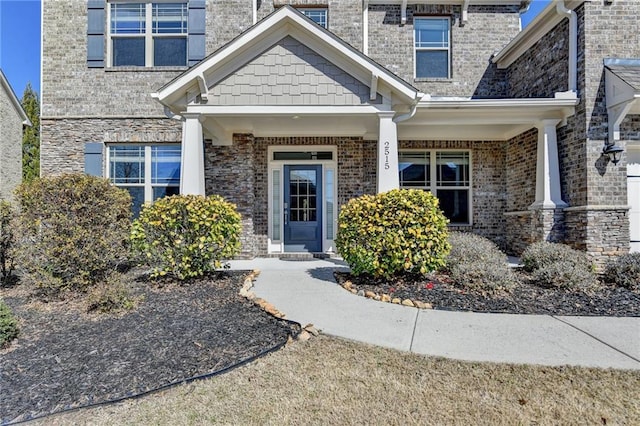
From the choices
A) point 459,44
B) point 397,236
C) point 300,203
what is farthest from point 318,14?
point 397,236

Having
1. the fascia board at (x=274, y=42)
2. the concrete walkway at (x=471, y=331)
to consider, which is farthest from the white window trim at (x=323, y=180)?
the concrete walkway at (x=471, y=331)

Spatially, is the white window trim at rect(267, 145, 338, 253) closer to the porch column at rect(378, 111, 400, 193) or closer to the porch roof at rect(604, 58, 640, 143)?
the porch column at rect(378, 111, 400, 193)

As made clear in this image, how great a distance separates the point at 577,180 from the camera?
7062mm

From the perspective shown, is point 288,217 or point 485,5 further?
point 485,5

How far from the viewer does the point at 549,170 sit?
7.45 metres

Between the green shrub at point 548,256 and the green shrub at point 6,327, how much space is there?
286 inches

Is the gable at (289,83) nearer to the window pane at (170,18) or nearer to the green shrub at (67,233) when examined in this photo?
the green shrub at (67,233)

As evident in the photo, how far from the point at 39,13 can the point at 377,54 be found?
9.05 m

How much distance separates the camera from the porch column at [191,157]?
679 centimetres

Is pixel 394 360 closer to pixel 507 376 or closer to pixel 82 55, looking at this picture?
pixel 507 376

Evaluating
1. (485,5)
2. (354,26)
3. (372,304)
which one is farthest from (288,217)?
(485,5)

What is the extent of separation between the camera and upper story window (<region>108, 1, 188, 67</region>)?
364 inches

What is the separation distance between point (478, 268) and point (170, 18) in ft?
31.6

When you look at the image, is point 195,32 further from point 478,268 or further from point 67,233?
point 478,268
